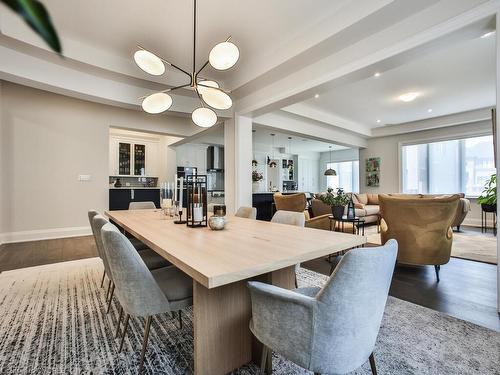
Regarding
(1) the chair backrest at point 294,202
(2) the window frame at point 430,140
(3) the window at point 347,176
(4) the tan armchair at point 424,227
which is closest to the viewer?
(4) the tan armchair at point 424,227

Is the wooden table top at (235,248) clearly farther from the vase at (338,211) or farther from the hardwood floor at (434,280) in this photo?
the vase at (338,211)

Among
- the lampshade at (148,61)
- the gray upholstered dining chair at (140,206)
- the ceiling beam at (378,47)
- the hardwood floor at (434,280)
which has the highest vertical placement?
the ceiling beam at (378,47)

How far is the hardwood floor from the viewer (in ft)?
6.84

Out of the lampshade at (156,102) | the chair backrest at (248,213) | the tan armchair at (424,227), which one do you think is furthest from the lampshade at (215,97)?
the tan armchair at (424,227)

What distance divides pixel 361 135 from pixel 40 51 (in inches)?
297

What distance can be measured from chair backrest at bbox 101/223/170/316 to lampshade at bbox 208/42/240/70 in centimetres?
162

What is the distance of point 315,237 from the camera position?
154 centimetres

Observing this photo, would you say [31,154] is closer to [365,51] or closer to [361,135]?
[365,51]

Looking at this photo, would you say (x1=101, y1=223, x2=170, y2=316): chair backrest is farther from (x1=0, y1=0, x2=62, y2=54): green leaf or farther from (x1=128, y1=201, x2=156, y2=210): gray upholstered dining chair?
(x1=128, y1=201, x2=156, y2=210): gray upholstered dining chair

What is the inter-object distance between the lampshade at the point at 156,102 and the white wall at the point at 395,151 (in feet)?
23.9

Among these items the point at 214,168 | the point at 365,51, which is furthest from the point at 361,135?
the point at 365,51

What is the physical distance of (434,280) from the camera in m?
2.75

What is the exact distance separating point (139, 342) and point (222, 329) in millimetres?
734

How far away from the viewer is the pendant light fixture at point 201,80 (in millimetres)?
2107
